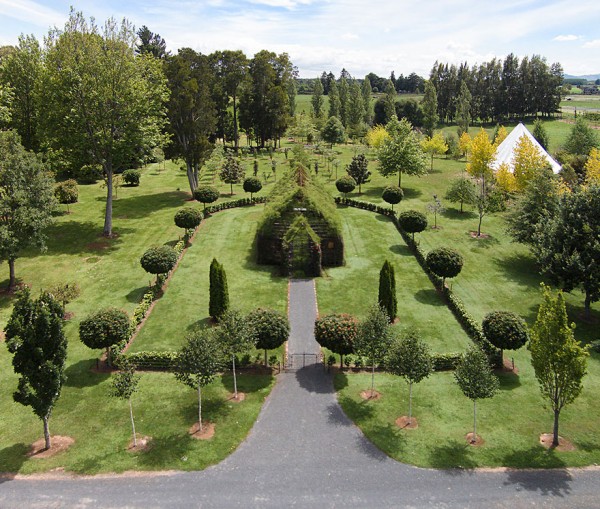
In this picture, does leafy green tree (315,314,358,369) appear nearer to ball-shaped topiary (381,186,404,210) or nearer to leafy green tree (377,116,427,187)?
ball-shaped topiary (381,186,404,210)

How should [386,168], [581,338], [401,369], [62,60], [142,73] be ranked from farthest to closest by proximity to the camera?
[386,168] → [142,73] → [62,60] → [581,338] → [401,369]

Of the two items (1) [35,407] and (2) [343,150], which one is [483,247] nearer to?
(1) [35,407]

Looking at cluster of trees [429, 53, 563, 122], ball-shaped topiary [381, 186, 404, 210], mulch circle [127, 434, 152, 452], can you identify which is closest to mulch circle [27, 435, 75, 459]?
mulch circle [127, 434, 152, 452]

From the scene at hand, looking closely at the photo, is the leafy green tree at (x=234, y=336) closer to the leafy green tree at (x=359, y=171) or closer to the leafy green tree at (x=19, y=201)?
the leafy green tree at (x=19, y=201)

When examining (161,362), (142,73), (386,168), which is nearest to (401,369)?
(161,362)

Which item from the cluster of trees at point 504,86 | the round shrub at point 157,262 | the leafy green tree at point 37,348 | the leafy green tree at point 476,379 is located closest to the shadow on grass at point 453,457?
the leafy green tree at point 476,379

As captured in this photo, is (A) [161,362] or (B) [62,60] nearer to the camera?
(A) [161,362]
